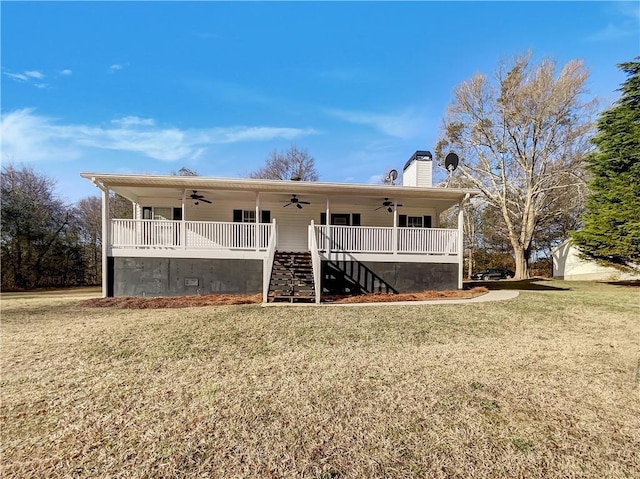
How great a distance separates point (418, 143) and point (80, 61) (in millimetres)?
19838

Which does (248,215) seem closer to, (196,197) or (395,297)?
(196,197)

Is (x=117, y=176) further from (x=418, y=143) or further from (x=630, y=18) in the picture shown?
(x=418, y=143)

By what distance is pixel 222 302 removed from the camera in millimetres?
8828

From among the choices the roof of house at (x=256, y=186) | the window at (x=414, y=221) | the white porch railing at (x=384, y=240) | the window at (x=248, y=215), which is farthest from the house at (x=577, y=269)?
the window at (x=248, y=215)

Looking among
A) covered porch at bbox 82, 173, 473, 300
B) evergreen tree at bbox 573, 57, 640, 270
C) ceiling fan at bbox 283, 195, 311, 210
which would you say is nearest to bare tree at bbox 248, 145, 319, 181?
ceiling fan at bbox 283, 195, 311, 210

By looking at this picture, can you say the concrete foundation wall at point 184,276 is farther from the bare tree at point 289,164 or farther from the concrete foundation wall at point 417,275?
the bare tree at point 289,164

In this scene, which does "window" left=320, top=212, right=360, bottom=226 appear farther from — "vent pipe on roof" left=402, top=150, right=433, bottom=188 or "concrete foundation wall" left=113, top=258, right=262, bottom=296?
"concrete foundation wall" left=113, top=258, right=262, bottom=296

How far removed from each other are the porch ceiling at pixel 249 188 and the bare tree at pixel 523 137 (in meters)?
10.9

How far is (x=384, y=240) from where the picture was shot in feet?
36.8

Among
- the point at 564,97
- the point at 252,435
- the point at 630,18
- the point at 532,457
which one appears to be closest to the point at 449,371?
the point at 532,457

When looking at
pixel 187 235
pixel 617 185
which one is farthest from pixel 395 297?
pixel 617 185

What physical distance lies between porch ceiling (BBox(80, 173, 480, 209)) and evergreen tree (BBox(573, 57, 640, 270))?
7.78 meters

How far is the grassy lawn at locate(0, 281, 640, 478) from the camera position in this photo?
2365 mm

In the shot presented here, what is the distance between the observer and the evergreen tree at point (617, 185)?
13.9 meters
